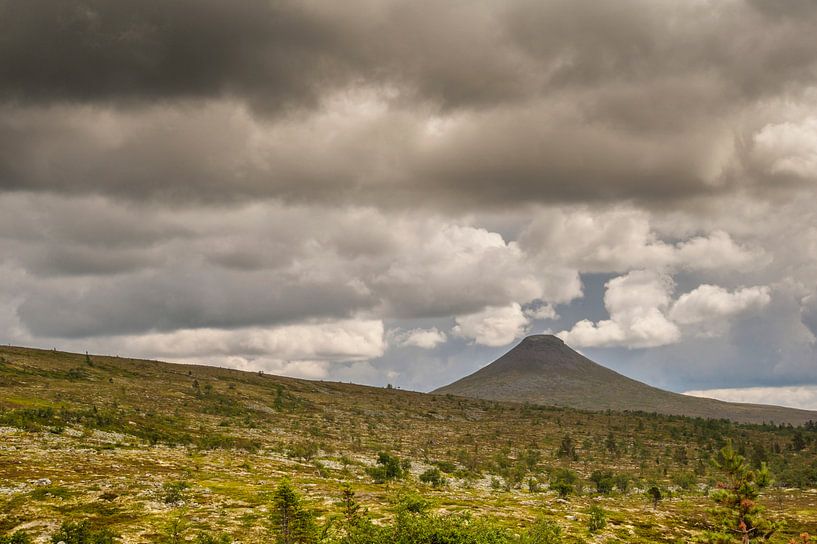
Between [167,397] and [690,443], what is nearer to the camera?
[167,397]

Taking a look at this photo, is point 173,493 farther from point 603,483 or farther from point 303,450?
point 603,483

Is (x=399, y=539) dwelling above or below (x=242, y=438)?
above

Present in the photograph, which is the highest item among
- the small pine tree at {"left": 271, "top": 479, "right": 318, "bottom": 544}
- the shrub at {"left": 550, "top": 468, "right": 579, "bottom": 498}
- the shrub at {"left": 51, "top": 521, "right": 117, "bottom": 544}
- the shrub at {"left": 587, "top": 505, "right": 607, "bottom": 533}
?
the small pine tree at {"left": 271, "top": 479, "right": 318, "bottom": 544}

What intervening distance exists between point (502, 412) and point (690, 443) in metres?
59.3

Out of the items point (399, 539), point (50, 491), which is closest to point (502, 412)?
point (50, 491)

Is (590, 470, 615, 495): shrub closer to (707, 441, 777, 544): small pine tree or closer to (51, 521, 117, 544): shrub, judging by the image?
(707, 441, 777, 544): small pine tree

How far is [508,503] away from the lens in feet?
190

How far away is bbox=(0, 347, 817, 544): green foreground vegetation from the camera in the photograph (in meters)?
32.2

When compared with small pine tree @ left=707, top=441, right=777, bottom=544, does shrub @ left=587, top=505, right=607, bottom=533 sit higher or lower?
lower

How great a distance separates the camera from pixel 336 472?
227ft

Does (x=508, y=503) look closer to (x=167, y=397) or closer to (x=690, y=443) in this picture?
(x=167, y=397)

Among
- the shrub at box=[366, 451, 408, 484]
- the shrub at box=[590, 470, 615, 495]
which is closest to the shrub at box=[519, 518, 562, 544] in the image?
the shrub at box=[366, 451, 408, 484]

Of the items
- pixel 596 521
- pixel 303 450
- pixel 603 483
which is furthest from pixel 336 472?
pixel 603 483

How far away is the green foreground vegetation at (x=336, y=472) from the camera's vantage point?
32219mm
